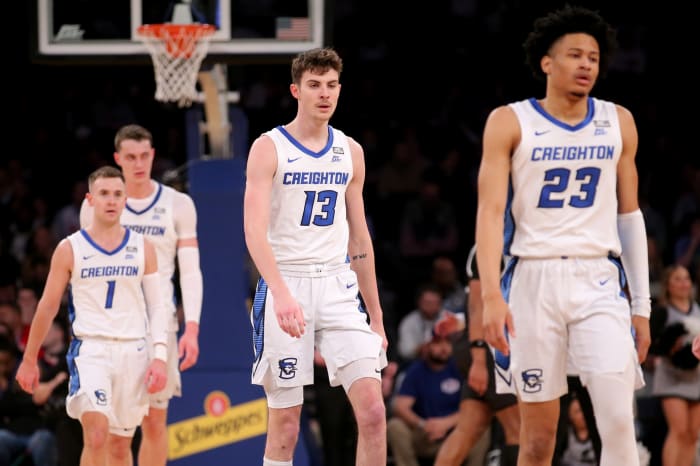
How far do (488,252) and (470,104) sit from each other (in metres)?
10.3

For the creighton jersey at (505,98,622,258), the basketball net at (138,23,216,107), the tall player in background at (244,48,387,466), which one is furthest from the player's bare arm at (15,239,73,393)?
the creighton jersey at (505,98,622,258)

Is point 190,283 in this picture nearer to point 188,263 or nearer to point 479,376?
point 188,263

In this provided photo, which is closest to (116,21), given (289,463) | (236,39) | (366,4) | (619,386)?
(236,39)

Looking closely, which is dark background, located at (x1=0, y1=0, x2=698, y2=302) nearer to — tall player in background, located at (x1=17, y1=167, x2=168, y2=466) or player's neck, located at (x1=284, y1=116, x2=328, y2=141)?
tall player in background, located at (x1=17, y1=167, x2=168, y2=466)

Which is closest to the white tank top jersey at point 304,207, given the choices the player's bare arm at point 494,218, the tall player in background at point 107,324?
the player's bare arm at point 494,218

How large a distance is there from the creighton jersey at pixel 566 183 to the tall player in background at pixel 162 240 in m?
3.13

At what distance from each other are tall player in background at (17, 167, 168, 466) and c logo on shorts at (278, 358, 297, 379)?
1809 millimetres

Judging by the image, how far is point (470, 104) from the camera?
16.1 m

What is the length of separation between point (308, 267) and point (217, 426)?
11.9 ft

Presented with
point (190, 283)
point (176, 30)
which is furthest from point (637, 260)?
point (176, 30)

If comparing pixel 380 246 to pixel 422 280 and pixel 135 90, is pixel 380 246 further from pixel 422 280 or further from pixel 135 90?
pixel 135 90

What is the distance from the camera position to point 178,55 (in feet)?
32.4

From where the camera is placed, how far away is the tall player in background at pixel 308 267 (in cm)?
626

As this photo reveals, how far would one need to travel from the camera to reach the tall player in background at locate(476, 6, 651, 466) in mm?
5953
